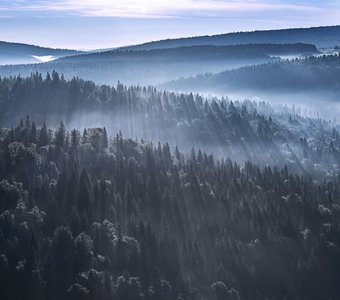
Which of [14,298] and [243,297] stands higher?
[14,298]

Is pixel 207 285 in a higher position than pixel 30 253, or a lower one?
lower

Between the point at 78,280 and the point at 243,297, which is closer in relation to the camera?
the point at 78,280

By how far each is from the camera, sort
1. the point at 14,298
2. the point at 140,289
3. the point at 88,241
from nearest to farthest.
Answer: the point at 14,298 < the point at 140,289 < the point at 88,241

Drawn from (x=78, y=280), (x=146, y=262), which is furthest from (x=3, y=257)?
(x=146, y=262)

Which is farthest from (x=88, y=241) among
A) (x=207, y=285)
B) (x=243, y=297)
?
(x=243, y=297)

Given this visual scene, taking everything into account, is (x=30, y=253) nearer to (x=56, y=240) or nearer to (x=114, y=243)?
(x=56, y=240)

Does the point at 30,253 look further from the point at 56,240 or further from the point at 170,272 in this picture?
the point at 170,272

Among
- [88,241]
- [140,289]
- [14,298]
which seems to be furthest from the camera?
[88,241]

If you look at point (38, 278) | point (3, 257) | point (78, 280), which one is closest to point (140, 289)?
point (78, 280)

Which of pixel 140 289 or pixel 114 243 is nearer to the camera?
pixel 140 289
